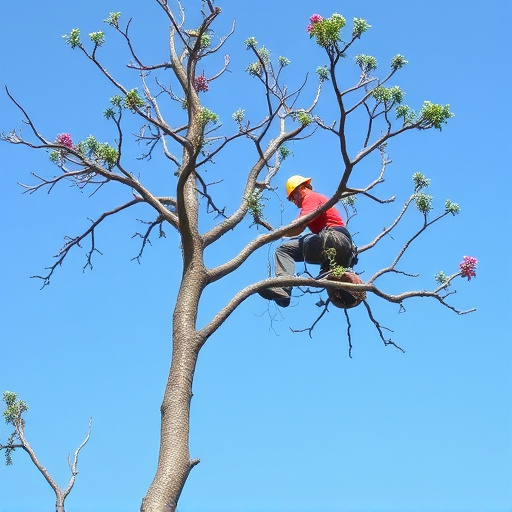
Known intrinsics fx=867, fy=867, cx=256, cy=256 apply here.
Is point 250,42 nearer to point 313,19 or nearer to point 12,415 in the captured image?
point 313,19

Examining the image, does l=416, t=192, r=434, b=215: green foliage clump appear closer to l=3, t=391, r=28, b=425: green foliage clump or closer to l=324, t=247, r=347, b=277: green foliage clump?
l=324, t=247, r=347, b=277: green foliage clump

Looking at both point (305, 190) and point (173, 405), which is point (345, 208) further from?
A: point (173, 405)

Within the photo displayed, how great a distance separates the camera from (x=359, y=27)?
222 inches

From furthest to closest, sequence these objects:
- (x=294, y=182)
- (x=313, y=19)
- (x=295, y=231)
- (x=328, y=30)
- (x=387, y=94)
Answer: (x=294, y=182), (x=295, y=231), (x=387, y=94), (x=313, y=19), (x=328, y=30)

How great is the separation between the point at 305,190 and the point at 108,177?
1645 millimetres

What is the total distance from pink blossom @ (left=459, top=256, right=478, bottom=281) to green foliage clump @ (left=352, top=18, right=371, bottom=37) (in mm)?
1863

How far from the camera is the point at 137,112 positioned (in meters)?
6.14

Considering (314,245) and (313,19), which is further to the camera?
(314,245)

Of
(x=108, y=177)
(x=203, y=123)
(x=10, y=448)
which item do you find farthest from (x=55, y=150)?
(x=10, y=448)

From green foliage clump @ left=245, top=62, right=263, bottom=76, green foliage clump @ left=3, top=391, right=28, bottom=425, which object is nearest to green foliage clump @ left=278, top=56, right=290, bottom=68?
green foliage clump @ left=245, top=62, right=263, bottom=76

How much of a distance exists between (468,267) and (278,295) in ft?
4.64

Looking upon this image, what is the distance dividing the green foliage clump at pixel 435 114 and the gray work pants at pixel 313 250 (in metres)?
1.11

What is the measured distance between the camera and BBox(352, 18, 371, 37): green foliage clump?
18.5 feet

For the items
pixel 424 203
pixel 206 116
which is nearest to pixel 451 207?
pixel 424 203
